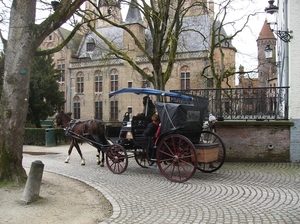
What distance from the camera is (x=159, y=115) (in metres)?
8.05

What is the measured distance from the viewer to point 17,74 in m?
6.36

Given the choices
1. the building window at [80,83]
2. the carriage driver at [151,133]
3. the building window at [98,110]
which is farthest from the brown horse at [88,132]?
the building window at [80,83]

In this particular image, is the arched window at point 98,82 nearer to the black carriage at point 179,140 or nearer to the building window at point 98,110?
the building window at point 98,110

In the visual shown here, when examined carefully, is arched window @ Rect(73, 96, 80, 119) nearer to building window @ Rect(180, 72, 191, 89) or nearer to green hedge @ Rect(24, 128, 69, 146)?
building window @ Rect(180, 72, 191, 89)

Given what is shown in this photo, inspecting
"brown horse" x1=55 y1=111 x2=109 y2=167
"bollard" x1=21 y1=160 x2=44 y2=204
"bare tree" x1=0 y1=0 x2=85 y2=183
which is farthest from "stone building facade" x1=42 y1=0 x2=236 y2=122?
"bollard" x1=21 y1=160 x2=44 y2=204

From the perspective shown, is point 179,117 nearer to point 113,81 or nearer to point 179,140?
point 179,140

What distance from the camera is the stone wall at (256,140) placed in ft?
32.9

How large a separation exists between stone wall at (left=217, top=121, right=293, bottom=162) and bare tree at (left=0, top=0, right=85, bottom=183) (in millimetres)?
6485

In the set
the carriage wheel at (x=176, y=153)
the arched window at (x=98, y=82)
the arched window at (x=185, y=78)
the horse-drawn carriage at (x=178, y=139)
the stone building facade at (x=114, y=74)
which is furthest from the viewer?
the arched window at (x=98, y=82)

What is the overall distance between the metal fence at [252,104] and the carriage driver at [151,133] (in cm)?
260

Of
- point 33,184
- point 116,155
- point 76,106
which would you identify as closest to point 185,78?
point 76,106

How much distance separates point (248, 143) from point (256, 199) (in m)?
4.61

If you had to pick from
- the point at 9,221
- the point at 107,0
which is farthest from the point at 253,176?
the point at 107,0

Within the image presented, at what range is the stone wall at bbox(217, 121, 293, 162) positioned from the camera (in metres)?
10.0
